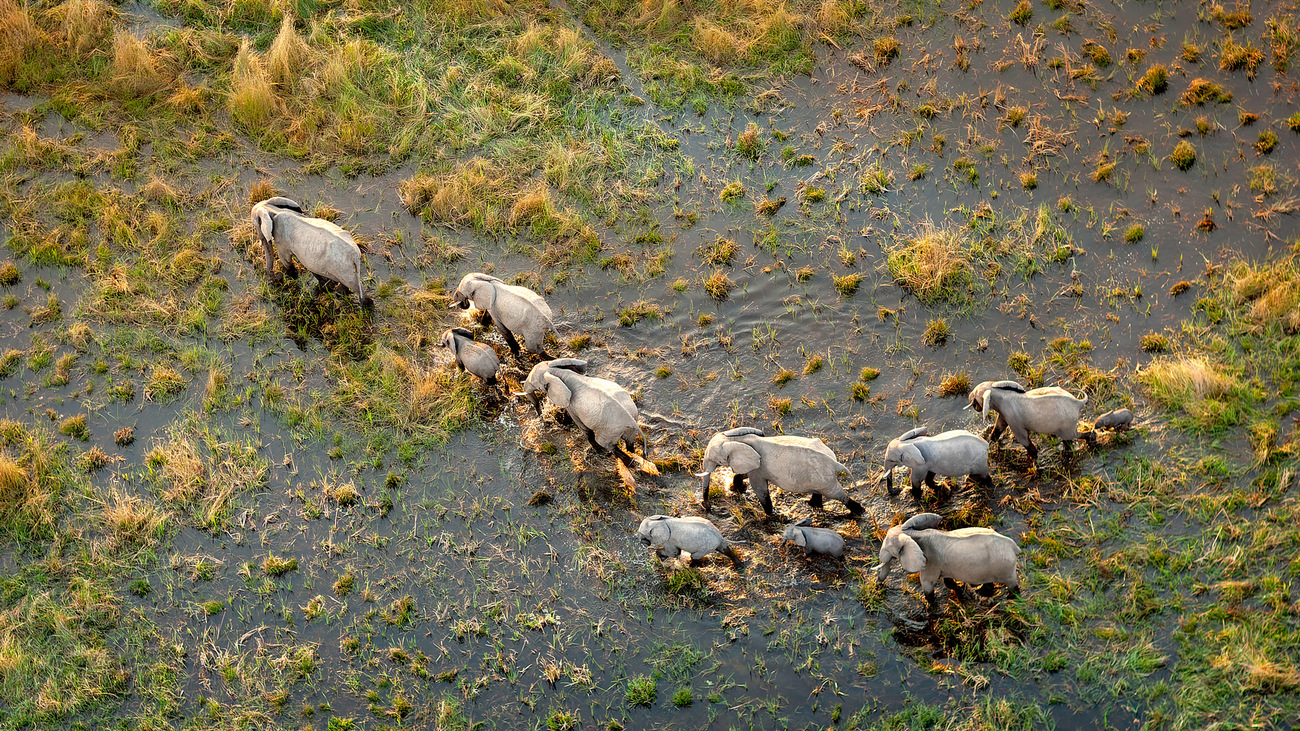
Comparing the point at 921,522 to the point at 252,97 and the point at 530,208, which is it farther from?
the point at 252,97

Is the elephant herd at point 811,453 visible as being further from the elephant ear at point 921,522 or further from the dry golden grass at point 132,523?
the dry golden grass at point 132,523

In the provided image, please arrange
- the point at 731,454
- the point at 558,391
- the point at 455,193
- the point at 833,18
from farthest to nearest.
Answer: the point at 833,18 → the point at 455,193 → the point at 558,391 → the point at 731,454

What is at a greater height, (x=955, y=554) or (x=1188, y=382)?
(x=1188, y=382)

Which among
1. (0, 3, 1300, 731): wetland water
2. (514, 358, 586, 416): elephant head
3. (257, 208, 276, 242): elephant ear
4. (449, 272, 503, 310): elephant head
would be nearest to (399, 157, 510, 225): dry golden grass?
(0, 3, 1300, 731): wetland water

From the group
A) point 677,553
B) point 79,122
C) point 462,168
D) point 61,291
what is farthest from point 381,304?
point 79,122

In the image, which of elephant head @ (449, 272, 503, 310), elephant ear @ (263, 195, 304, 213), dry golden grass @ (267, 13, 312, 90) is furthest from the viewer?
dry golden grass @ (267, 13, 312, 90)

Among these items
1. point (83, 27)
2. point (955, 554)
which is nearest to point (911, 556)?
point (955, 554)

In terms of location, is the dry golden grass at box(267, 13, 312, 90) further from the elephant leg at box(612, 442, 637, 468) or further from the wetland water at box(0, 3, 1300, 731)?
the elephant leg at box(612, 442, 637, 468)

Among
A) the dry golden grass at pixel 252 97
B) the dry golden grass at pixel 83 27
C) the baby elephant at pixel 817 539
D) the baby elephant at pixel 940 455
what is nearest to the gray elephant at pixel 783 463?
the baby elephant at pixel 817 539
